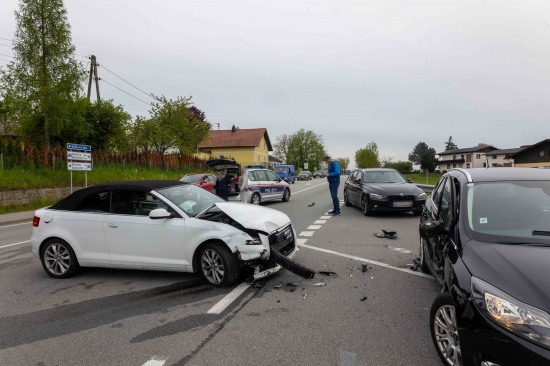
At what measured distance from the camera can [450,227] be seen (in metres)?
3.48

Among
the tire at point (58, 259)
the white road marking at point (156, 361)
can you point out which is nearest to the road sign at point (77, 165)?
the tire at point (58, 259)

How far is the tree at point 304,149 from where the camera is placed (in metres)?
109

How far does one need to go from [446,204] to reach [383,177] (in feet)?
28.8

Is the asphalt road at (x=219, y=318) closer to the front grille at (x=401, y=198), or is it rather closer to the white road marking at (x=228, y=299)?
the white road marking at (x=228, y=299)

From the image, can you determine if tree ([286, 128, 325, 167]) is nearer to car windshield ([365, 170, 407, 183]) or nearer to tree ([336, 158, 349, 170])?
tree ([336, 158, 349, 170])

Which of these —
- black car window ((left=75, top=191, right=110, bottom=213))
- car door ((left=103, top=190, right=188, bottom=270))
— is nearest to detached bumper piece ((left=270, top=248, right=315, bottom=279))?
car door ((left=103, top=190, right=188, bottom=270))

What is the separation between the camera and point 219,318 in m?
3.95

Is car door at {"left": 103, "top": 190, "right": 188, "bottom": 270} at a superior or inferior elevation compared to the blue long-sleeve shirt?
inferior

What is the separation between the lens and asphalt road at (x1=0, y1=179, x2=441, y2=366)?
3.18 meters

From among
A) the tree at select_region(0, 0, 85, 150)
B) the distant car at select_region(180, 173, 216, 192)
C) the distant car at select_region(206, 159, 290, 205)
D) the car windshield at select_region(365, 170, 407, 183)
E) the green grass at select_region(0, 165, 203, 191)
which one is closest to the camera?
the car windshield at select_region(365, 170, 407, 183)

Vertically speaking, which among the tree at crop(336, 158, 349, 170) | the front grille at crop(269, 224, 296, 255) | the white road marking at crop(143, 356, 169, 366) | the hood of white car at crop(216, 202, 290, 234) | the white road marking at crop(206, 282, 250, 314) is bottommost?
the white road marking at crop(143, 356, 169, 366)

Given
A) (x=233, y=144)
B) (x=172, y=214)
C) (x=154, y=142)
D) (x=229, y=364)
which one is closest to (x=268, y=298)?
(x=229, y=364)

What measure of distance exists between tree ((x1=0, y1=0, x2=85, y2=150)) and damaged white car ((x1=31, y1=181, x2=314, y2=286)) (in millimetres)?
16922

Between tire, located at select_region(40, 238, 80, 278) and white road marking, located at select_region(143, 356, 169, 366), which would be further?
tire, located at select_region(40, 238, 80, 278)
